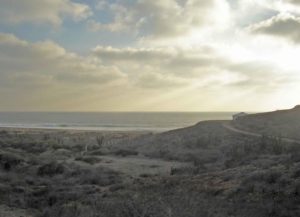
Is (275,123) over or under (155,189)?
over

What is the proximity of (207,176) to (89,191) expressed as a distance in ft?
18.9

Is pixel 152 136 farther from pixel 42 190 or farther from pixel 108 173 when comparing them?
pixel 42 190

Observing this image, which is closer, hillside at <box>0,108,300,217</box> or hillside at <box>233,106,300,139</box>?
hillside at <box>0,108,300,217</box>

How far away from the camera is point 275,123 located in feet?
164

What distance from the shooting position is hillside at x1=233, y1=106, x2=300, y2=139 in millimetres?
43625

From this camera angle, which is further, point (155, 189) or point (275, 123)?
point (275, 123)

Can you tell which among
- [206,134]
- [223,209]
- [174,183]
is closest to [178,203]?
[223,209]

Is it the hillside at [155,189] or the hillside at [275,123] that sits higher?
the hillside at [275,123]

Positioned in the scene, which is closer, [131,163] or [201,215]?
[201,215]

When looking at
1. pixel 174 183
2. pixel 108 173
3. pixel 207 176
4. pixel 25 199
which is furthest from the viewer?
pixel 108 173

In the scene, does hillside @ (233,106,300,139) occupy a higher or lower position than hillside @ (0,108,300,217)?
higher

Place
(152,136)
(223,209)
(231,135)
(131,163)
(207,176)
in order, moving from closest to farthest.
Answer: (223,209) < (207,176) < (131,163) < (231,135) < (152,136)

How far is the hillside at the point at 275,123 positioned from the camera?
43.6 m

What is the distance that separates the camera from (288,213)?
11.4m
